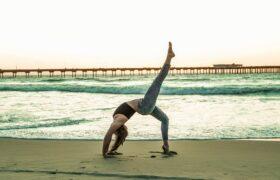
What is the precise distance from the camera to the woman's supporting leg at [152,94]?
6.52 metres

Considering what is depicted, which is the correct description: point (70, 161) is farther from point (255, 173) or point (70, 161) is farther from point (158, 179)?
point (255, 173)

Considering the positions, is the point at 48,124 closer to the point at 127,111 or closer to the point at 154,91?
the point at 127,111

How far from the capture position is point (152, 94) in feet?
21.4

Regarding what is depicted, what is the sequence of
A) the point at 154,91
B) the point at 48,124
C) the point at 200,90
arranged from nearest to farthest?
the point at 154,91
the point at 48,124
the point at 200,90

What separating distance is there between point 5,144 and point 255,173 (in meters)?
4.80

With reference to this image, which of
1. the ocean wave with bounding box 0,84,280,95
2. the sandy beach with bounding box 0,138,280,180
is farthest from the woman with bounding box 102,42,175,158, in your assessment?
the ocean wave with bounding box 0,84,280,95

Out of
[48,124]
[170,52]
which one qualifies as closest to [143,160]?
[170,52]

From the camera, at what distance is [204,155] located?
677 centimetres

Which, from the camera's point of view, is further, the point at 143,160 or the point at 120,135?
the point at 120,135

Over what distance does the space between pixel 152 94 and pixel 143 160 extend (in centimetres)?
88

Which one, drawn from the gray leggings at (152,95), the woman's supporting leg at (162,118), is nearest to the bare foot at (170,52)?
the gray leggings at (152,95)

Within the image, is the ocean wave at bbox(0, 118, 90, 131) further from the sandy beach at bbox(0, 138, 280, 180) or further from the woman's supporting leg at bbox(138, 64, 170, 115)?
the woman's supporting leg at bbox(138, 64, 170, 115)

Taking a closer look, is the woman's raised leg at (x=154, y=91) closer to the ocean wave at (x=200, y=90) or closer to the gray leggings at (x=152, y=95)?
the gray leggings at (x=152, y=95)

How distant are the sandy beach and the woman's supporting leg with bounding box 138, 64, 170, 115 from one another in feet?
2.11
